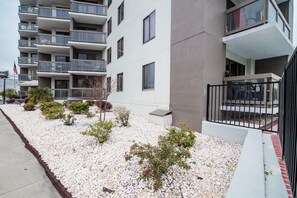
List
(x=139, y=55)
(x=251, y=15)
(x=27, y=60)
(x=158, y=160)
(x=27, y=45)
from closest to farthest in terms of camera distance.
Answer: (x=158, y=160)
(x=251, y=15)
(x=139, y=55)
(x=27, y=60)
(x=27, y=45)

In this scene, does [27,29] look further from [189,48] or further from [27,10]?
[189,48]

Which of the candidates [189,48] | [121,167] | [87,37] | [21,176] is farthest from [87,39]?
[121,167]

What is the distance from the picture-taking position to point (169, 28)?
7.83 m

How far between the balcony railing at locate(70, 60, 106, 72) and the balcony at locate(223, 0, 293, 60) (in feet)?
43.5

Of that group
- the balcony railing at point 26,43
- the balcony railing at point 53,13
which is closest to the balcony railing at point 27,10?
the balcony railing at point 26,43

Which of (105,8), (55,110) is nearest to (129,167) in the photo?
(55,110)

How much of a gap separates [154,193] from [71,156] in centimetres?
266

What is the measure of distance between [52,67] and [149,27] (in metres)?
14.4

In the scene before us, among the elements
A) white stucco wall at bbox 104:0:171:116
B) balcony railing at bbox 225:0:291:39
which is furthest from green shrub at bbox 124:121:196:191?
balcony railing at bbox 225:0:291:39

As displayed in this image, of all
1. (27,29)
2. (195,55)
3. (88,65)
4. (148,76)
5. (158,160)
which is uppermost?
(27,29)

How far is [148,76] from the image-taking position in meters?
9.70

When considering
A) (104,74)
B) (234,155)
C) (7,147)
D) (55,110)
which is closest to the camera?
(234,155)

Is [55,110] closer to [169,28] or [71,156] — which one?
[71,156]

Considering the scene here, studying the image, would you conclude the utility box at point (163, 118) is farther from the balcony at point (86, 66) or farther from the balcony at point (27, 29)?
the balcony at point (27, 29)
